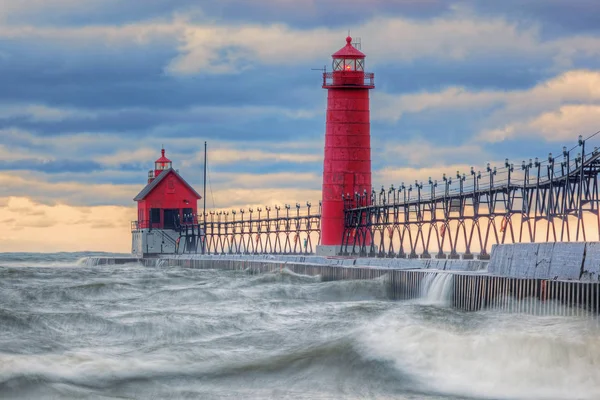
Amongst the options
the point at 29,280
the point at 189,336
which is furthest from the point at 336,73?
the point at 189,336

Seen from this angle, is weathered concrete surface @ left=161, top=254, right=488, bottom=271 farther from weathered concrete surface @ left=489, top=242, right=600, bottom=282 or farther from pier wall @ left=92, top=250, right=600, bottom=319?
weathered concrete surface @ left=489, top=242, right=600, bottom=282

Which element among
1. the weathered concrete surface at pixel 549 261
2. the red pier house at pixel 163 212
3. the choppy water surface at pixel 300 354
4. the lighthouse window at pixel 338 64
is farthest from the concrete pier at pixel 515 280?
the red pier house at pixel 163 212

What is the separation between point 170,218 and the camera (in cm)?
9031

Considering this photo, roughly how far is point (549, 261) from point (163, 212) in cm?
6482

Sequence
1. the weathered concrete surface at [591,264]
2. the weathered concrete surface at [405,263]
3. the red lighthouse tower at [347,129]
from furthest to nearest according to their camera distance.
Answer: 1. the red lighthouse tower at [347,129]
2. the weathered concrete surface at [405,263]
3. the weathered concrete surface at [591,264]

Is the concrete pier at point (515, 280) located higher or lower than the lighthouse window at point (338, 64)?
lower

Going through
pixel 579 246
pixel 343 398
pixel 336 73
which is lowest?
pixel 343 398

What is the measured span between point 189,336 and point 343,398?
29.2ft

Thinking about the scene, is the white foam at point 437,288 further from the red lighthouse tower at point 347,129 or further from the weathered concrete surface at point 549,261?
the red lighthouse tower at point 347,129

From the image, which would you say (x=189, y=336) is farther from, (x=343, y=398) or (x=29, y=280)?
(x=29, y=280)

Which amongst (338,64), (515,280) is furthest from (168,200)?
(515,280)

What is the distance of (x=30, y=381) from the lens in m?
20.9

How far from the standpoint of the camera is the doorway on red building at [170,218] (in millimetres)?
90000

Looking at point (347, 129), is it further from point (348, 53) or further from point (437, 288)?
point (437, 288)
